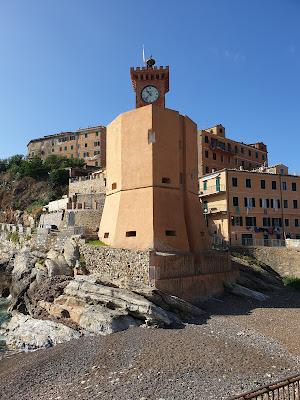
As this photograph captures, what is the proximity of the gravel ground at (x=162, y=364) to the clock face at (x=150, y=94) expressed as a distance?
851 inches

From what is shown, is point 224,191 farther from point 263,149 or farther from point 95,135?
point 95,135

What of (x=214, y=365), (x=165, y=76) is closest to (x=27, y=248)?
(x=165, y=76)

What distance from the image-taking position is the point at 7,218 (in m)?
61.8

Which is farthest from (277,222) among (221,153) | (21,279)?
(21,279)

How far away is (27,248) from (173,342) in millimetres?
23264

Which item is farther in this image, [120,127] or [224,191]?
[224,191]

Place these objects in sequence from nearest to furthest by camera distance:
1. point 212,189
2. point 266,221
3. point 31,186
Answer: point 266,221
point 212,189
point 31,186

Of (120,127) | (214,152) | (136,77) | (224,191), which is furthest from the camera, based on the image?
(214,152)

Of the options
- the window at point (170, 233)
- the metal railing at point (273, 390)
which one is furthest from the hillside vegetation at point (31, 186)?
the metal railing at point (273, 390)

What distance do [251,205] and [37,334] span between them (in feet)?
94.1

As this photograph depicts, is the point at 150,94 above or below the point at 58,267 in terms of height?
above

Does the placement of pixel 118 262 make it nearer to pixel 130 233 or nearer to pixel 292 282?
pixel 130 233

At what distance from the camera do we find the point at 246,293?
1093 inches

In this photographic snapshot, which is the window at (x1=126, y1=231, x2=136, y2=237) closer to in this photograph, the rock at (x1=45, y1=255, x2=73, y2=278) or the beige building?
the beige building
